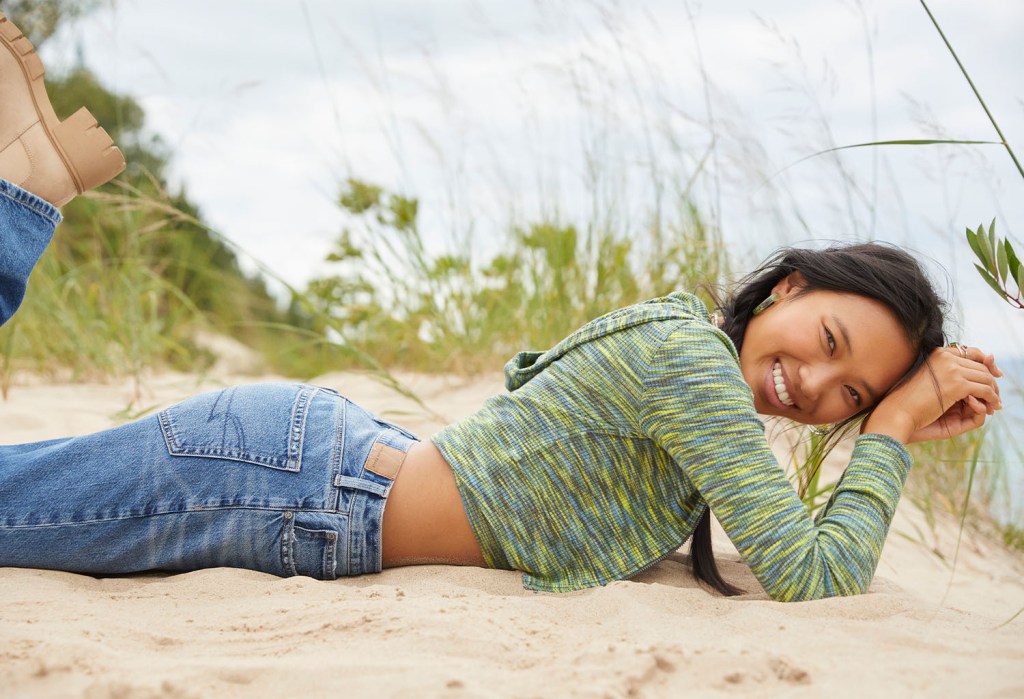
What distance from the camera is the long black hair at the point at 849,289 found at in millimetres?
1640

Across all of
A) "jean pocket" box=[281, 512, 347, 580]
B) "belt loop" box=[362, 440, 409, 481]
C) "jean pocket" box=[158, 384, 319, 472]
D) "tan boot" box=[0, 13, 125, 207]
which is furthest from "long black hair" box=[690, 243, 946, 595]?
"tan boot" box=[0, 13, 125, 207]

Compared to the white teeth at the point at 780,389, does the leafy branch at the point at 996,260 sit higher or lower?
higher

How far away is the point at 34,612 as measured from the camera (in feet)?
4.72

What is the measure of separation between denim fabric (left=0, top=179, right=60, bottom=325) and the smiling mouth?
4.51ft

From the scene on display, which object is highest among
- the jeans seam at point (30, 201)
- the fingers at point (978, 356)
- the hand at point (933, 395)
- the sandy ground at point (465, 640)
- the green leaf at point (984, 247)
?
the jeans seam at point (30, 201)

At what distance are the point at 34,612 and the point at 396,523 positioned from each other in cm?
61

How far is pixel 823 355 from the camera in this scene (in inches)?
64.2

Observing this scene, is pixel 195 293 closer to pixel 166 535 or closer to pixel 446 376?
pixel 446 376

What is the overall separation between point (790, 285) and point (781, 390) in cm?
23

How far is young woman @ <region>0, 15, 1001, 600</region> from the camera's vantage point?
163cm

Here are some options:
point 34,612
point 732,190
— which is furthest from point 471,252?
point 34,612

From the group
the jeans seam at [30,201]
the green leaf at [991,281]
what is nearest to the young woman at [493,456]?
the jeans seam at [30,201]

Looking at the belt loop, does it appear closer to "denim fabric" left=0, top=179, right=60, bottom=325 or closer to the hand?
"denim fabric" left=0, top=179, right=60, bottom=325

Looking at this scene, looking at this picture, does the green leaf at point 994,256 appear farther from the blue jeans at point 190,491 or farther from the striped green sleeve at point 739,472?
the blue jeans at point 190,491
